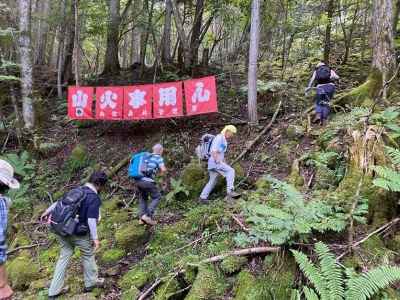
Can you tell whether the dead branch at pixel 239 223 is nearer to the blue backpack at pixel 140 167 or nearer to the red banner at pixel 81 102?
the blue backpack at pixel 140 167

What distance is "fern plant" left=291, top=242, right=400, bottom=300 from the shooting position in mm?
3582

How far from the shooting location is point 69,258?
5.91 meters

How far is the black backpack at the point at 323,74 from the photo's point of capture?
9617mm

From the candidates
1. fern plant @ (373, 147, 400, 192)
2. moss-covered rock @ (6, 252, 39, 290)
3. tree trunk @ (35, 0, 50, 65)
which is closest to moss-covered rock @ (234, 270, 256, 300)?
fern plant @ (373, 147, 400, 192)

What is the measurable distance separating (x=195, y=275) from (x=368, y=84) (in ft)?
21.9

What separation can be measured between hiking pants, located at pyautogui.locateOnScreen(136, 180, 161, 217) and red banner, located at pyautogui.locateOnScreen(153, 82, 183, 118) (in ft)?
12.5

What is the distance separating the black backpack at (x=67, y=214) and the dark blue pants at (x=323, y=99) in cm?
625

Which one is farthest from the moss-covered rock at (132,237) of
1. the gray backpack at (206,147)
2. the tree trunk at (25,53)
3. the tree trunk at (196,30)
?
the tree trunk at (196,30)

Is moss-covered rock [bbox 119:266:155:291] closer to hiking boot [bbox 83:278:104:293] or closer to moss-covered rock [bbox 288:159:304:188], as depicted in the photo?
hiking boot [bbox 83:278:104:293]

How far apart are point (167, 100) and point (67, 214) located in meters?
6.05

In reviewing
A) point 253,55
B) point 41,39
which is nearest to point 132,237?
point 253,55

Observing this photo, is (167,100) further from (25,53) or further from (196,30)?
(25,53)

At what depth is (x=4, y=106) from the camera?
1628cm

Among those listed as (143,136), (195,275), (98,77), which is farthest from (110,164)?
(195,275)
